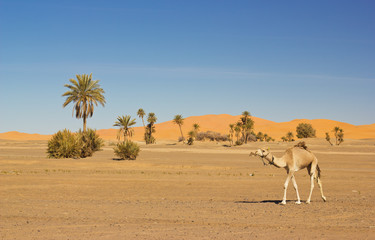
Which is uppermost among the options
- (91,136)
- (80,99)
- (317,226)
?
(80,99)

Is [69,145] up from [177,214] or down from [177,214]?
Answer: up

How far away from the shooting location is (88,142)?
43.8 meters

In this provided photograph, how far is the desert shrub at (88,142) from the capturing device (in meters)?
43.0

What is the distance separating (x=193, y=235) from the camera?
29.7ft

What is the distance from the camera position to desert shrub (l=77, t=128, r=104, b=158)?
43041mm

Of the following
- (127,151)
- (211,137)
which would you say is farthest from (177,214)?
(211,137)

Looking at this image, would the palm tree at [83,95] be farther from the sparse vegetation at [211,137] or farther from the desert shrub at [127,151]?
the sparse vegetation at [211,137]

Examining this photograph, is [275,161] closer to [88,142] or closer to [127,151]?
[127,151]

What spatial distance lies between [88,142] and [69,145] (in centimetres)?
311

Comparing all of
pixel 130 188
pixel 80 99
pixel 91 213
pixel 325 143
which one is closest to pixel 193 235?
pixel 91 213

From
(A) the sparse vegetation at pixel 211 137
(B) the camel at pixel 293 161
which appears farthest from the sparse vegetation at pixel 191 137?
(B) the camel at pixel 293 161

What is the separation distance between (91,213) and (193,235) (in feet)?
12.9

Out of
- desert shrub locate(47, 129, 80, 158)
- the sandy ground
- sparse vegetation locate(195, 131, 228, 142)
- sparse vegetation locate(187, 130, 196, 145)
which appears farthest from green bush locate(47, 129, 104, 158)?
sparse vegetation locate(195, 131, 228, 142)

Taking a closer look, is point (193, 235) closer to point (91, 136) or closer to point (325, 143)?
point (91, 136)
